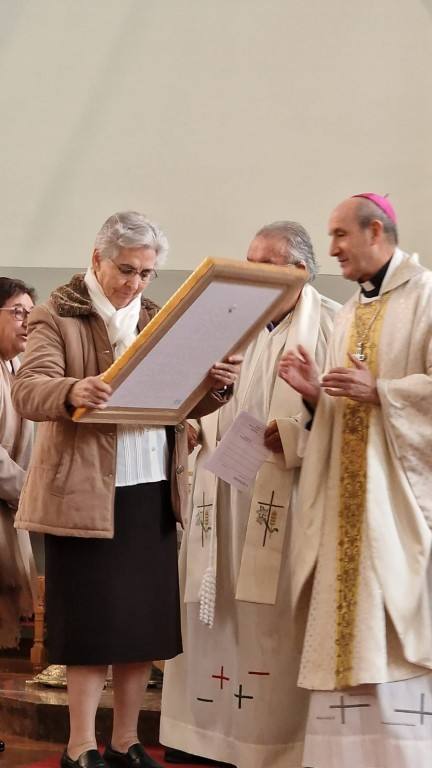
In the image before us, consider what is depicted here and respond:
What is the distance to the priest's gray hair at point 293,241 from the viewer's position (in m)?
4.43

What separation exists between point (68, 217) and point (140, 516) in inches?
130

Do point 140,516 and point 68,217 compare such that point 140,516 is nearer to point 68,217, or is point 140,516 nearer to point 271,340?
point 271,340

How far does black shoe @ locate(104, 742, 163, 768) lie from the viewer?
395 centimetres

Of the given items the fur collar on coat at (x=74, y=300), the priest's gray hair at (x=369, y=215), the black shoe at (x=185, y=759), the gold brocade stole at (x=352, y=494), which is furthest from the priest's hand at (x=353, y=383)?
the black shoe at (x=185, y=759)

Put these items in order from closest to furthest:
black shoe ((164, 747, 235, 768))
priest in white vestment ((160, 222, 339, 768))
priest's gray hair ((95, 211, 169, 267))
A: priest's gray hair ((95, 211, 169, 267)) < priest in white vestment ((160, 222, 339, 768)) < black shoe ((164, 747, 235, 768))

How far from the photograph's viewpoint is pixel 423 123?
6.29m

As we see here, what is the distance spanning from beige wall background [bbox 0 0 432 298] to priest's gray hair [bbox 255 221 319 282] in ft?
6.07

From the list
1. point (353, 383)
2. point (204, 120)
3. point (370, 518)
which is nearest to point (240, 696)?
point (370, 518)

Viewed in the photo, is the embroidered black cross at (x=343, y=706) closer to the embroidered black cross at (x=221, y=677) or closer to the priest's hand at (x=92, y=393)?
the embroidered black cross at (x=221, y=677)

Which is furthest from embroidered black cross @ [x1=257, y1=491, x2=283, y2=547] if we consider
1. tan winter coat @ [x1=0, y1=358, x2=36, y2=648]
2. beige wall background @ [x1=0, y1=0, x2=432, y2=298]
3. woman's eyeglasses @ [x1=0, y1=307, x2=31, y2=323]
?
beige wall background @ [x1=0, y1=0, x2=432, y2=298]

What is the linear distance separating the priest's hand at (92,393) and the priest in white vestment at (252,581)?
85 cm

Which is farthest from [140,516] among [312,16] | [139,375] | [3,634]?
[312,16]

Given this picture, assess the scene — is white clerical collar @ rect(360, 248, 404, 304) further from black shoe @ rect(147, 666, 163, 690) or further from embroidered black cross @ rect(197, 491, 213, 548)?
black shoe @ rect(147, 666, 163, 690)

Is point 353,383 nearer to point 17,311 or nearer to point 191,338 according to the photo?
point 191,338
